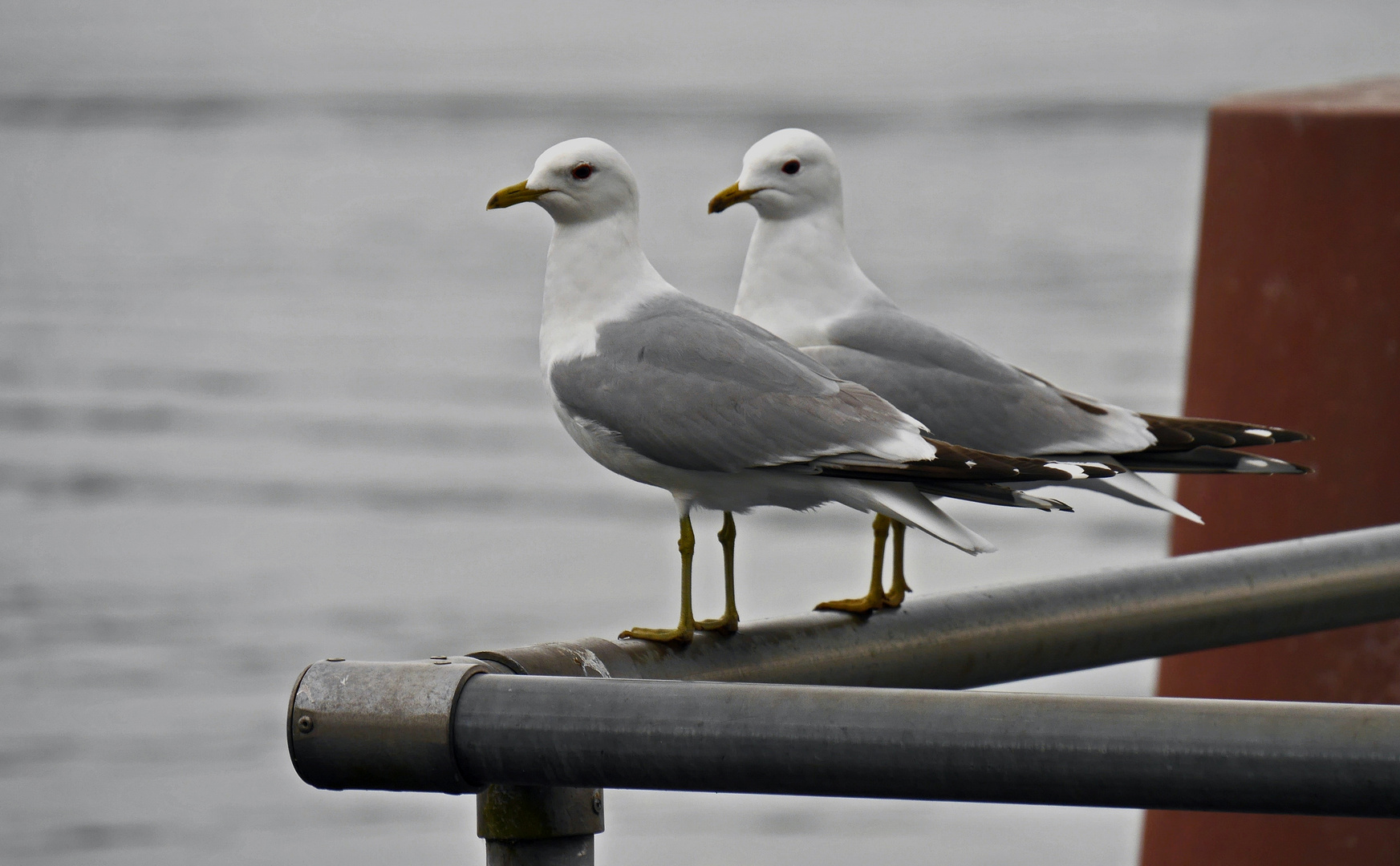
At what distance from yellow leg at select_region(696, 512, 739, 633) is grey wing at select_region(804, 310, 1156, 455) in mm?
291

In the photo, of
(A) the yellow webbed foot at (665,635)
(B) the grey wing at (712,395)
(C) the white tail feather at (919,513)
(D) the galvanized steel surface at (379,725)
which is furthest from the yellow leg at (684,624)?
(D) the galvanized steel surface at (379,725)

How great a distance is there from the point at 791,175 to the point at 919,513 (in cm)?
82

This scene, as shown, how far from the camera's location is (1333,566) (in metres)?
2.11

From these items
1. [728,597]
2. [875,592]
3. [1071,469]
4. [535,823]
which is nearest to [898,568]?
[875,592]

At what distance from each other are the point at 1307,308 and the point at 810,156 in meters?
0.98

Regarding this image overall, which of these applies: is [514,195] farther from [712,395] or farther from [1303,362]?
[1303,362]

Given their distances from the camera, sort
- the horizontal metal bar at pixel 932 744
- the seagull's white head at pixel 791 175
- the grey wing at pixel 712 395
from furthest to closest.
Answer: the seagull's white head at pixel 791 175, the grey wing at pixel 712 395, the horizontal metal bar at pixel 932 744

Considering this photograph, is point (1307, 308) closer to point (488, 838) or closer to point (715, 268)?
point (488, 838)

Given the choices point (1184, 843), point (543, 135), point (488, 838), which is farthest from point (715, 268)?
point (488, 838)

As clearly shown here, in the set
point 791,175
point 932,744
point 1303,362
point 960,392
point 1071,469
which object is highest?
point 791,175

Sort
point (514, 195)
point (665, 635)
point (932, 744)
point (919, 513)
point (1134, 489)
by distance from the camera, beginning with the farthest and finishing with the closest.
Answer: point (1134, 489) < point (514, 195) < point (919, 513) < point (665, 635) < point (932, 744)

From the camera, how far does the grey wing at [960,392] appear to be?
2.60 metres

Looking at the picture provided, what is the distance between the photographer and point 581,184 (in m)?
2.36

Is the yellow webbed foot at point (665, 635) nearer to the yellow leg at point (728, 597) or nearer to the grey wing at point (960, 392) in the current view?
the yellow leg at point (728, 597)
